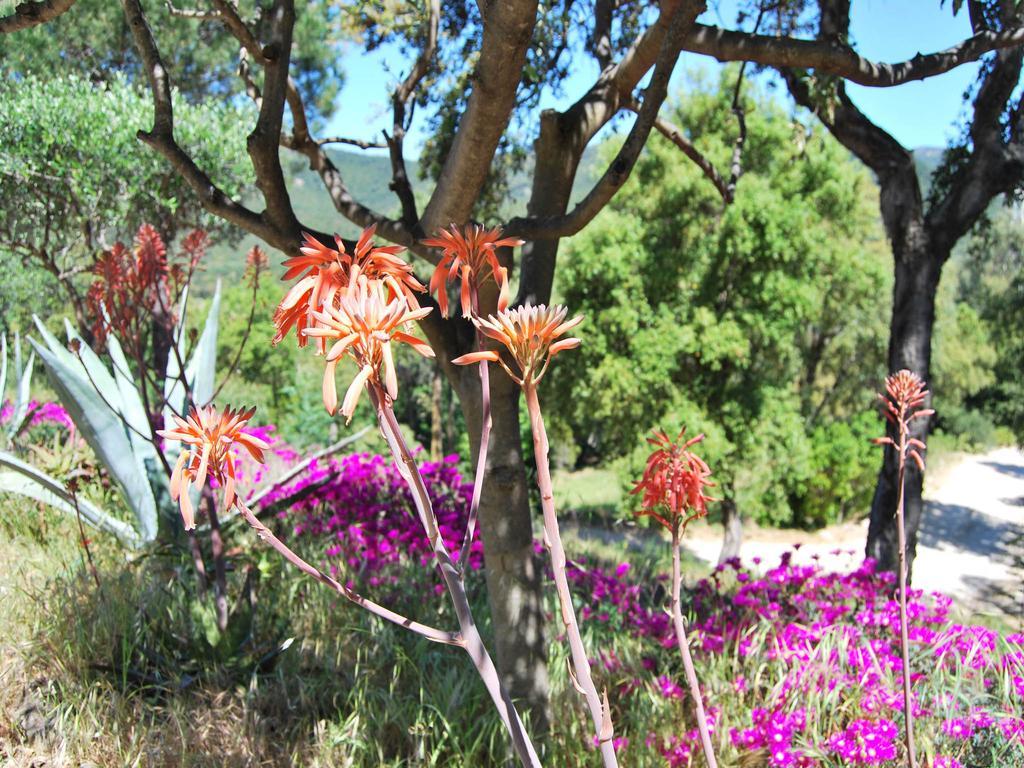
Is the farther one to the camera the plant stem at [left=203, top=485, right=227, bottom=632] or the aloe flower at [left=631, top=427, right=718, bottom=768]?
the plant stem at [left=203, top=485, right=227, bottom=632]

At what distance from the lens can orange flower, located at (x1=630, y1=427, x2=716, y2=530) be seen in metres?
1.34

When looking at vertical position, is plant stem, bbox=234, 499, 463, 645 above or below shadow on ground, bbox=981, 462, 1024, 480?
above

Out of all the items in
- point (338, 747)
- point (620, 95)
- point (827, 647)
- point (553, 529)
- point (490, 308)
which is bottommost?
point (338, 747)

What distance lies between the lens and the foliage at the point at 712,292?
349 inches

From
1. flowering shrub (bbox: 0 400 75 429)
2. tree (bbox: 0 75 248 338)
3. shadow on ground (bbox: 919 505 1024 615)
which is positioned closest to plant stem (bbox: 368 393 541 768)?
tree (bbox: 0 75 248 338)

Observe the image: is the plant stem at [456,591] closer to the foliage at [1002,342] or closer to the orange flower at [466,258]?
the orange flower at [466,258]

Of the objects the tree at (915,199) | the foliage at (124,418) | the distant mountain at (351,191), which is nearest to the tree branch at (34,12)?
the foliage at (124,418)

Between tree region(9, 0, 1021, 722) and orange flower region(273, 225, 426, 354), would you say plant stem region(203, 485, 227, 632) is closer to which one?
tree region(9, 0, 1021, 722)

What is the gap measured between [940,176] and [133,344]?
5446 millimetres

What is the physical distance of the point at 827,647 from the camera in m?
2.69

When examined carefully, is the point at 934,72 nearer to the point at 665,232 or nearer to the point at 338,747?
the point at 338,747

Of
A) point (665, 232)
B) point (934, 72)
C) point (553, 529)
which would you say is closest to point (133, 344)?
point (553, 529)

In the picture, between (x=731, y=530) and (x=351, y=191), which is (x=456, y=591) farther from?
(x=351, y=191)

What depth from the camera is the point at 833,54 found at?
99.0 inches
